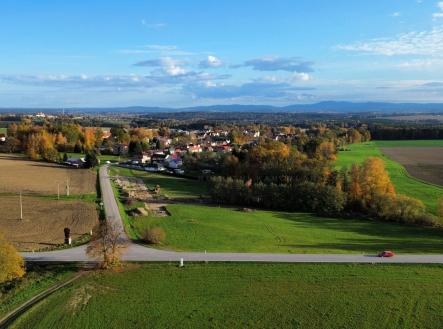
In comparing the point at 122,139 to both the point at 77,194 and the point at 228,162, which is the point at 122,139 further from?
the point at 77,194

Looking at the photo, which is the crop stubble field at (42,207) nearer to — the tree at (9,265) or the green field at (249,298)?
the tree at (9,265)

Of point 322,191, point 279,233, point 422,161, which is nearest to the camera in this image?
Result: point 279,233

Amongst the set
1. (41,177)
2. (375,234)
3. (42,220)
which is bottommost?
(375,234)

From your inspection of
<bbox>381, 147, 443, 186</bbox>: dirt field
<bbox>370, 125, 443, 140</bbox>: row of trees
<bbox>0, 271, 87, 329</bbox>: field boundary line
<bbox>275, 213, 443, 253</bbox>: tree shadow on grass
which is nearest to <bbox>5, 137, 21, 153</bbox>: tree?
<bbox>275, 213, 443, 253</bbox>: tree shadow on grass

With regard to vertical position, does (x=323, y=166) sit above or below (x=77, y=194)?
above

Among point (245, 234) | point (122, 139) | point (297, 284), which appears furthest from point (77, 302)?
point (122, 139)

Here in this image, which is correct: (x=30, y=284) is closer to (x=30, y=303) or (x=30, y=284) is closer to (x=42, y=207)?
(x=30, y=303)

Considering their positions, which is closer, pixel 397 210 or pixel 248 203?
pixel 397 210

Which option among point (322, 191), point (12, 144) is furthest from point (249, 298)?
point (12, 144)
